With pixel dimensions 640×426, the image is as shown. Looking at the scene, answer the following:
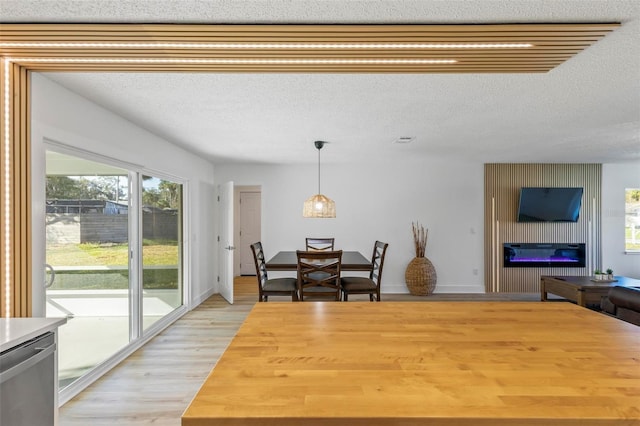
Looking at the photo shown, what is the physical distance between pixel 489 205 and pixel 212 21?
563 cm

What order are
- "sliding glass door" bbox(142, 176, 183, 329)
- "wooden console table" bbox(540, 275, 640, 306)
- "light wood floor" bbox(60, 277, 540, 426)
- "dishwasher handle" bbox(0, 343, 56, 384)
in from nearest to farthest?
"dishwasher handle" bbox(0, 343, 56, 384), "light wood floor" bbox(60, 277, 540, 426), "sliding glass door" bbox(142, 176, 183, 329), "wooden console table" bbox(540, 275, 640, 306)

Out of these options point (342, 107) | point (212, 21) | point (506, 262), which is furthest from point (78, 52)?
point (506, 262)

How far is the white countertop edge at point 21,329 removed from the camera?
1.41m

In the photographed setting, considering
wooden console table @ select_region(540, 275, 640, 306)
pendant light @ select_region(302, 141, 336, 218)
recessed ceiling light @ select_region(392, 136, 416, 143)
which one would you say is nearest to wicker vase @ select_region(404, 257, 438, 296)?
wooden console table @ select_region(540, 275, 640, 306)

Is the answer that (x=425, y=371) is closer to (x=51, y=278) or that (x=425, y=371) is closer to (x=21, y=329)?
(x=21, y=329)

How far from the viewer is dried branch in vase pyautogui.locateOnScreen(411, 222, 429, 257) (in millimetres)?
5793

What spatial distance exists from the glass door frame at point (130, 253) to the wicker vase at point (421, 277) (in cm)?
353

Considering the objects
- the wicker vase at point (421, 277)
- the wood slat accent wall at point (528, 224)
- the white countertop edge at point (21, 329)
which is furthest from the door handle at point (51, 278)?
the wood slat accent wall at point (528, 224)

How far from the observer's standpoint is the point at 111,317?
128 inches

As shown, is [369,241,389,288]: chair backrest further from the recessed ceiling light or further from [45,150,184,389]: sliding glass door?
[45,150,184,389]: sliding glass door

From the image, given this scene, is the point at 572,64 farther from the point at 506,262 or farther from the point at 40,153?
the point at 506,262

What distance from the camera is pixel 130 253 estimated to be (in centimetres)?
341

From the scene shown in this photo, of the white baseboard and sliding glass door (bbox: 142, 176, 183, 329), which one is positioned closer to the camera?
sliding glass door (bbox: 142, 176, 183, 329)

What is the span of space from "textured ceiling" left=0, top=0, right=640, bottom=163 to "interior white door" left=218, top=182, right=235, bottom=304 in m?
0.82
